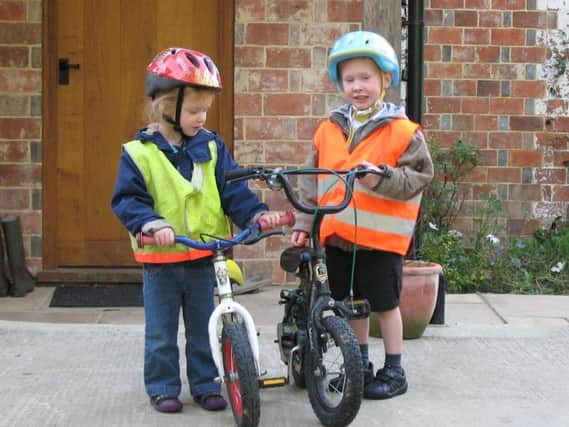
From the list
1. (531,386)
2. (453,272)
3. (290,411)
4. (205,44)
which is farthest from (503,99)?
(290,411)

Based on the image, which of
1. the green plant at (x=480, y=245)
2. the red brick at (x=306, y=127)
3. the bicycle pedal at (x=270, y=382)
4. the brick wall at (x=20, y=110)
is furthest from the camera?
the green plant at (x=480, y=245)

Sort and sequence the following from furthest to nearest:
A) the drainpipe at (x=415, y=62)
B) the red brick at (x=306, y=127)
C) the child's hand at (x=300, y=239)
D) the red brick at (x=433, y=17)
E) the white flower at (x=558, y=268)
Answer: the red brick at (x=433, y=17) < the white flower at (x=558, y=268) < the red brick at (x=306, y=127) < the drainpipe at (x=415, y=62) < the child's hand at (x=300, y=239)

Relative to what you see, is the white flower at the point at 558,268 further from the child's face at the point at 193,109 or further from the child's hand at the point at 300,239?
the child's face at the point at 193,109

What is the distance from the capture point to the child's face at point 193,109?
4.14 m

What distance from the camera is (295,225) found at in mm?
4453

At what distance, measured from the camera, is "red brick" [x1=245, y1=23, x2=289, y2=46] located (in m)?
7.13

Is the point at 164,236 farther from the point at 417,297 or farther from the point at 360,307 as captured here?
the point at 417,297

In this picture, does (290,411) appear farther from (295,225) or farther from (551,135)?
(551,135)

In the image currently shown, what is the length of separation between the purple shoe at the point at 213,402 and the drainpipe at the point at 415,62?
2315 mm

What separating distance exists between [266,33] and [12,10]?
1.83 metres

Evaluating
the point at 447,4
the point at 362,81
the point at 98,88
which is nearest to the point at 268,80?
the point at 98,88

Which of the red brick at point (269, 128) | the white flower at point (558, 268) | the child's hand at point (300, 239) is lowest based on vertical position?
the white flower at point (558, 268)

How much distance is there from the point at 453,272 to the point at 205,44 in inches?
97.8

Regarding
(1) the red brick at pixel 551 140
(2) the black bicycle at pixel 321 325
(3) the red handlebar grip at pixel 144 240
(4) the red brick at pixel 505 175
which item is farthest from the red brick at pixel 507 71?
(3) the red handlebar grip at pixel 144 240
